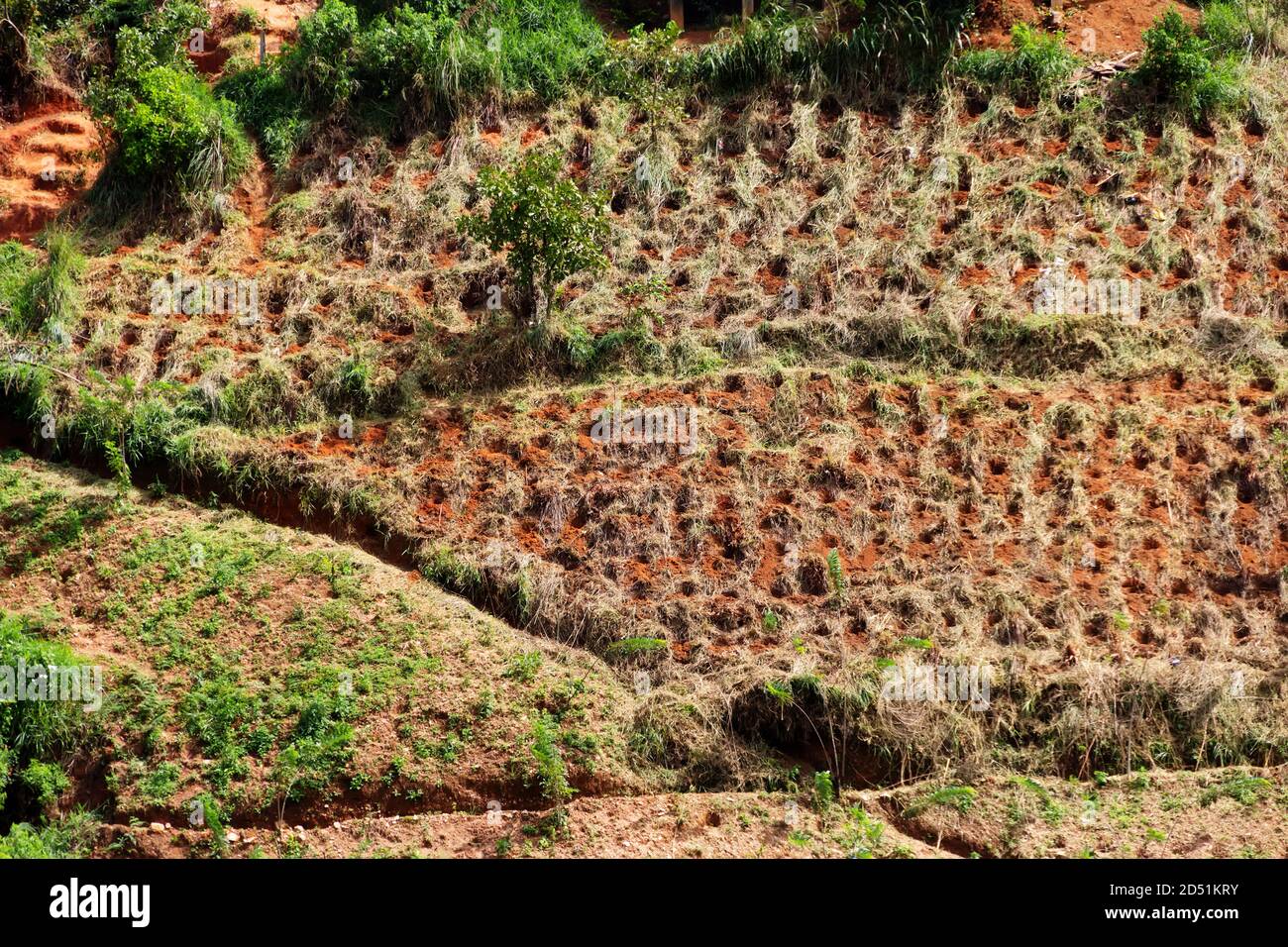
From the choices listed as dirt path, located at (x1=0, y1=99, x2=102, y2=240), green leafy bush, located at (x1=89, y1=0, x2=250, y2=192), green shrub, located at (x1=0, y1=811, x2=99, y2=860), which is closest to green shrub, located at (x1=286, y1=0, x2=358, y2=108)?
green leafy bush, located at (x1=89, y1=0, x2=250, y2=192)

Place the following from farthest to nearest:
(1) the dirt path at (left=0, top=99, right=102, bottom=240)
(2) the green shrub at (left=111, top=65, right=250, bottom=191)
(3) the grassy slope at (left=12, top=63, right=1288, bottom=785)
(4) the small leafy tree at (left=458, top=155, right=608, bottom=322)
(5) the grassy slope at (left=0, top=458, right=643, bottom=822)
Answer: (1) the dirt path at (left=0, top=99, right=102, bottom=240) → (2) the green shrub at (left=111, top=65, right=250, bottom=191) → (4) the small leafy tree at (left=458, top=155, right=608, bottom=322) → (3) the grassy slope at (left=12, top=63, right=1288, bottom=785) → (5) the grassy slope at (left=0, top=458, right=643, bottom=822)

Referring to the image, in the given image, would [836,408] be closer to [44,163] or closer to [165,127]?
[165,127]

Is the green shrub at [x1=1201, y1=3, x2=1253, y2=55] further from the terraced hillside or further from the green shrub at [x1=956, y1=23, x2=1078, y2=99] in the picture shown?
the green shrub at [x1=956, y1=23, x2=1078, y2=99]

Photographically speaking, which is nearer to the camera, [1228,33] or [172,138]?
[172,138]

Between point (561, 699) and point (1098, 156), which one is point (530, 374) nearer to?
point (561, 699)

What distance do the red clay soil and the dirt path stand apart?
8.80 meters

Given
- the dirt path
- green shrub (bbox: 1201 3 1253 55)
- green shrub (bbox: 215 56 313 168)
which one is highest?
green shrub (bbox: 1201 3 1253 55)

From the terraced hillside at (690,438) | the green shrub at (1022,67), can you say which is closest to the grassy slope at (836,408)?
the terraced hillside at (690,438)

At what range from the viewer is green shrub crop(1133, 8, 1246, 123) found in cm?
1580

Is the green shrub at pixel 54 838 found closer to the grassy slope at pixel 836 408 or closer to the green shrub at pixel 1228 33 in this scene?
the grassy slope at pixel 836 408

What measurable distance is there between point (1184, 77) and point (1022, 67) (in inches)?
59.2

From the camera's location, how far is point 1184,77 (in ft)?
51.9

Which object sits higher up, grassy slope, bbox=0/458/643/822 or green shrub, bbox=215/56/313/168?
green shrub, bbox=215/56/313/168

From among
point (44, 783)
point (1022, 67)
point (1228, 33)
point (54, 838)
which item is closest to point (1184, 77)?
point (1228, 33)
